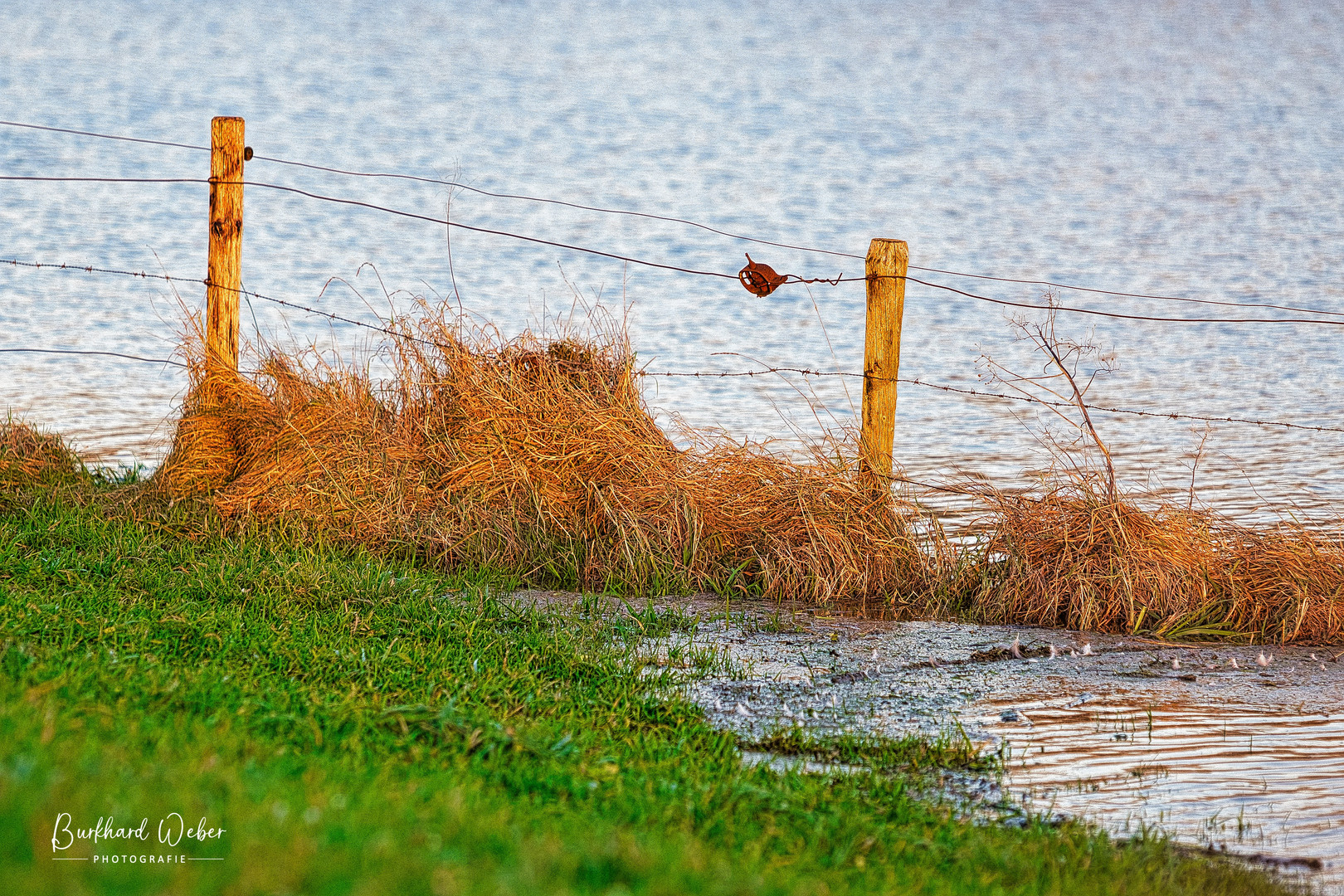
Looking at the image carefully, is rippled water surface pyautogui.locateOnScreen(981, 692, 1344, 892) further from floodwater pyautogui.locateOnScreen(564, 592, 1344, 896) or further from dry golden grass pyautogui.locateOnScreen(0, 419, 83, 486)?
dry golden grass pyautogui.locateOnScreen(0, 419, 83, 486)

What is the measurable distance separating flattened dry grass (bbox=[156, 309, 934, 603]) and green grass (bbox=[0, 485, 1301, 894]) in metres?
0.45

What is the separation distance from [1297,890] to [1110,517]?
308 cm

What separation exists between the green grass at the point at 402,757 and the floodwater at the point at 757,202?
2.45m

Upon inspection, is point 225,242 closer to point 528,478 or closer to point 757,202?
point 528,478

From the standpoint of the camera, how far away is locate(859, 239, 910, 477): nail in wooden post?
739 centimetres

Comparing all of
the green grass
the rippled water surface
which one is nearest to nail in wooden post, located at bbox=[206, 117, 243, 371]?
the green grass

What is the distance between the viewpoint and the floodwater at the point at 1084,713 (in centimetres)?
459

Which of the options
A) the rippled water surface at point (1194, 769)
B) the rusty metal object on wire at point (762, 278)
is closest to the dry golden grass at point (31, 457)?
the rusty metal object on wire at point (762, 278)

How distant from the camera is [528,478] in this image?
731cm

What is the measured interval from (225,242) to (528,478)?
2422 mm

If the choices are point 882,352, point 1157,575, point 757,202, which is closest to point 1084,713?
point 1157,575

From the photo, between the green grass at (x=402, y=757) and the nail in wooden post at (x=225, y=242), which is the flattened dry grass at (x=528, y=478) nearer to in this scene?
the nail in wooden post at (x=225, y=242)

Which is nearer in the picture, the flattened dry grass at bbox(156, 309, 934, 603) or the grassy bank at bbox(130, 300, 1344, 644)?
the grassy bank at bbox(130, 300, 1344, 644)

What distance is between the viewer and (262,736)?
418 centimetres
